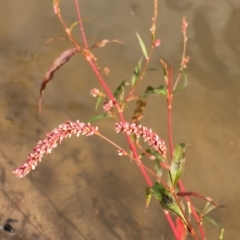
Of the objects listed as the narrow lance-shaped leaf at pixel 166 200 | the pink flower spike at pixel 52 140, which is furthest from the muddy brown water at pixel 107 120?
the pink flower spike at pixel 52 140

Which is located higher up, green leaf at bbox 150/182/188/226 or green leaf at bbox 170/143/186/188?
green leaf at bbox 170/143/186/188

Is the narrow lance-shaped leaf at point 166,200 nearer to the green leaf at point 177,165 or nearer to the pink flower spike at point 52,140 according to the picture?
the green leaf at point 177,165

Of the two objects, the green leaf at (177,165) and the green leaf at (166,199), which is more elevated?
the green leaf at (177,165)

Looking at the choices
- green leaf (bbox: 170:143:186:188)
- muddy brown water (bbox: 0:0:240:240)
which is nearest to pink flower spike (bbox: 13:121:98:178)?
green leaf (bbox: 170:143:186:188)

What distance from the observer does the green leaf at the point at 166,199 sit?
0.54 m

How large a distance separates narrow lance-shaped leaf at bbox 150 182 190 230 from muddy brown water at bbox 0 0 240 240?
631 millimetres

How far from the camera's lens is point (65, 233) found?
3.75 feet

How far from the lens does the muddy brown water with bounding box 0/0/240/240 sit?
116cm

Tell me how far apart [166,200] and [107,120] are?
750mm

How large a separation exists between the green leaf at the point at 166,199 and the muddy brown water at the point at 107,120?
63cm

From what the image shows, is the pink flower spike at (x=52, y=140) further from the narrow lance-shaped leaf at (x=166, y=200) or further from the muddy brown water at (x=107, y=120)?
the muddy brown water at (x=107, y=120)

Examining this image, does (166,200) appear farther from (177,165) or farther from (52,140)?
(52,140)

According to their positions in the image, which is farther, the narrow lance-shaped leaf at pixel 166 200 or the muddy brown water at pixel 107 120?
the muddy brown water at pixel 107 120

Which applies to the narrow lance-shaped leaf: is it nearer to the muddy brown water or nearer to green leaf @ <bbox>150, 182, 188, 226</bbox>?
green leaf @ <bbox>150, 182, 188, 226</bbox>
